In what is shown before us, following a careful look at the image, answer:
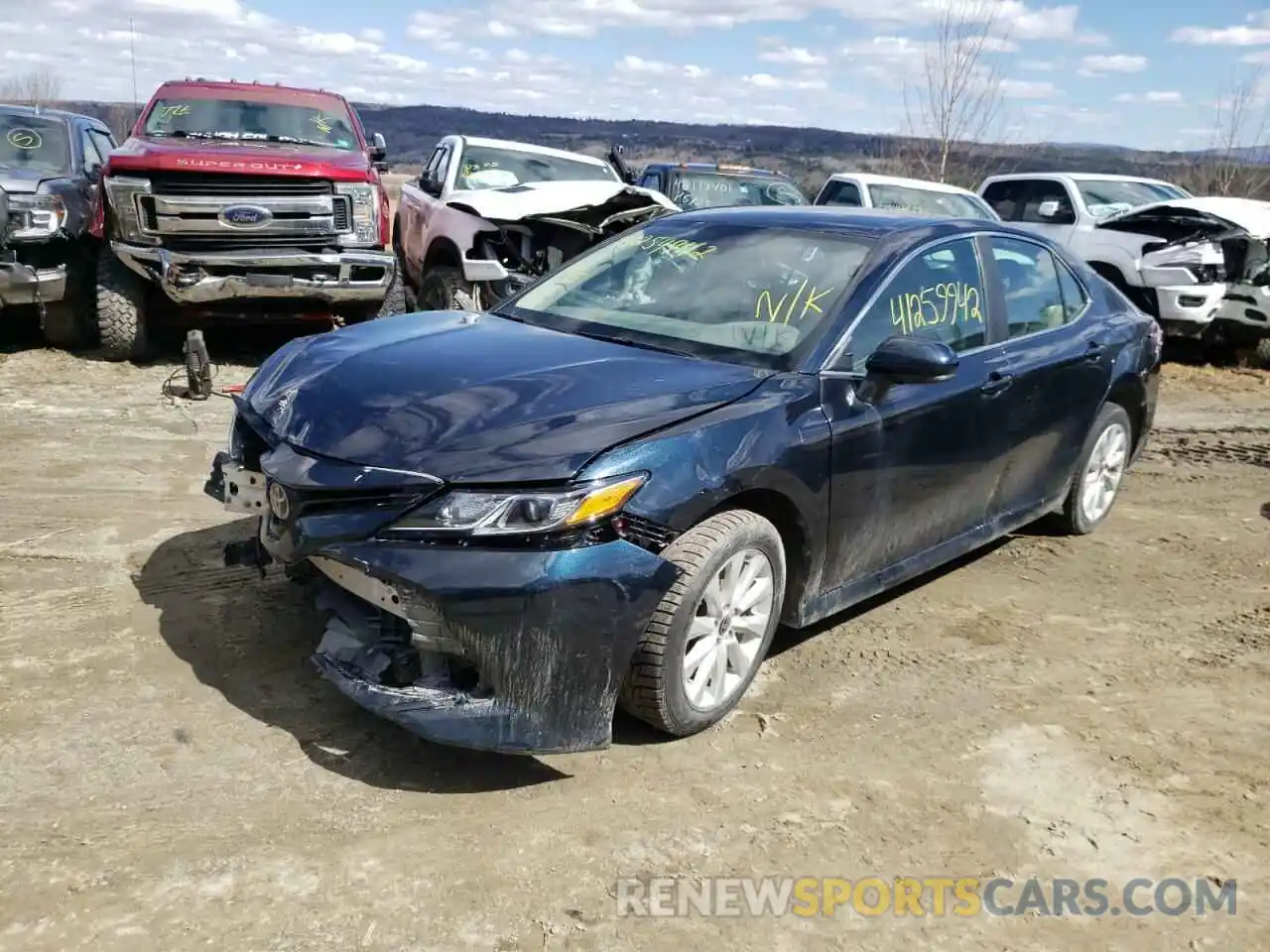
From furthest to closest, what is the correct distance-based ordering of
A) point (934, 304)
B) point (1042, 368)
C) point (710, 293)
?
point (1042, 368)
point (934, 304)
point (710, 293)

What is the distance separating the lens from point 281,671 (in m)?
3.68

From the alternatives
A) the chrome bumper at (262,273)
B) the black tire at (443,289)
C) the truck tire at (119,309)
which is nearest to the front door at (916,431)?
the black tire at (443,289)

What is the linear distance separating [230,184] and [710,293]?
5.50m

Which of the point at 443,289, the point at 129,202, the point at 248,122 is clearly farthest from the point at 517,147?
the point at 129,202

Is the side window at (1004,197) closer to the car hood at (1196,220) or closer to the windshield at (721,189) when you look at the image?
the car hood at (1196,220)

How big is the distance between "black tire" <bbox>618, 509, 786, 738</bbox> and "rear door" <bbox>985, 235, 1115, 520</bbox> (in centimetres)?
170

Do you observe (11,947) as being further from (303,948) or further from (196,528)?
(196,528)

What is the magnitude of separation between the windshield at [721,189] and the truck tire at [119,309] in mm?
5840

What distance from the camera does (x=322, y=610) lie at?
11.0ft

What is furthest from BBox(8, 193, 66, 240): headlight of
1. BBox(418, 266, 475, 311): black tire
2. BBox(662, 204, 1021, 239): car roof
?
BBox(662, 204, 1021, 239): car roof

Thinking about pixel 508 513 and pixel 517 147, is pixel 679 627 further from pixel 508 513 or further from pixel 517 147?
pixel 517 147

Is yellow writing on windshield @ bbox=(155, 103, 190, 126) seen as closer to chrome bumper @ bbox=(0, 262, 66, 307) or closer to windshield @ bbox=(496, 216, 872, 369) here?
chrome bumper @ bbox=(0, 262, 66, 307)

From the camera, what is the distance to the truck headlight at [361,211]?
854 centimetres

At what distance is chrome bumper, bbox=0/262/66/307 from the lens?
8016mm
